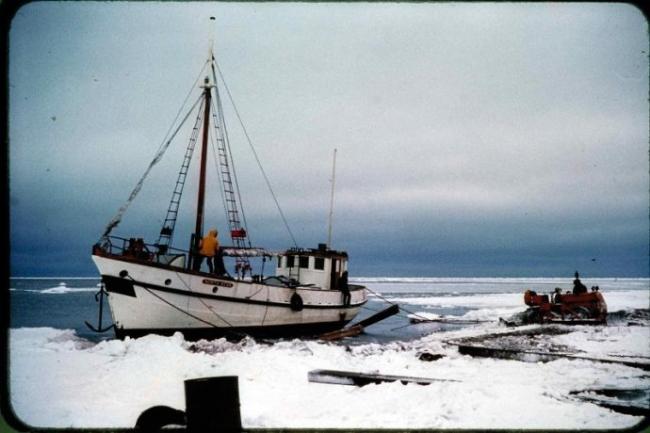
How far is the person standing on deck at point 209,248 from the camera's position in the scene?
41.4ft

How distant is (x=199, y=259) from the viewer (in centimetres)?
1273

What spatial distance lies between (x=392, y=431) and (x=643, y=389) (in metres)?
5.01

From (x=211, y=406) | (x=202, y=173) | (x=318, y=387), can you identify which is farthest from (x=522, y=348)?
(x=202, y=173)

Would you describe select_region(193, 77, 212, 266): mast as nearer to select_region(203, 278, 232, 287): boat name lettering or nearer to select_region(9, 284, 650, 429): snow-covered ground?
select_region(203, 278, 232, 287): boat name lettering

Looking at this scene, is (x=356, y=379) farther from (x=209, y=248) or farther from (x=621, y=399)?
(x=209, y=248)

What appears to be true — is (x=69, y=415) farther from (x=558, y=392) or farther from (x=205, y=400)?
(x=558, y=392)

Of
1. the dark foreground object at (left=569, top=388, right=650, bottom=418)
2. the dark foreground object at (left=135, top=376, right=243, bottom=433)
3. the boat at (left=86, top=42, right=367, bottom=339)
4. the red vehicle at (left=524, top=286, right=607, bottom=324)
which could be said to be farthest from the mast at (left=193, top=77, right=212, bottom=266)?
the red vehicle at (left=524, top=286, right=607, bottom=324)

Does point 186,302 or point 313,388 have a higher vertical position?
point 186,302

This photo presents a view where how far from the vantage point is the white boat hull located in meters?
11.7

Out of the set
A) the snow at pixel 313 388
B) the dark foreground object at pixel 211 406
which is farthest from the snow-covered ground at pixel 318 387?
the dark foreground object at pixel 211 406

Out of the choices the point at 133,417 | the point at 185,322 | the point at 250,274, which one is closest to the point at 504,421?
the point at 133,417

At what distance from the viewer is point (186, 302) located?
12273 millimetres

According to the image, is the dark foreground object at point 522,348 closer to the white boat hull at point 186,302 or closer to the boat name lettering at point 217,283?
the white boat hull at point 186,302

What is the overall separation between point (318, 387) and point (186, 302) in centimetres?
718
